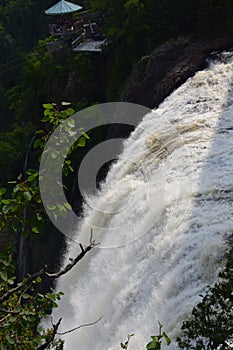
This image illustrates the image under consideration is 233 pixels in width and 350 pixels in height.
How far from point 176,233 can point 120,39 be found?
8944 millimetres

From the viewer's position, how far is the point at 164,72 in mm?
13680

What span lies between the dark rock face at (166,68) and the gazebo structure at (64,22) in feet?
13.6

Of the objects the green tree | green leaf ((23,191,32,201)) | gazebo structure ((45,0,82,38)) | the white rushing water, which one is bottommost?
the white rushing water

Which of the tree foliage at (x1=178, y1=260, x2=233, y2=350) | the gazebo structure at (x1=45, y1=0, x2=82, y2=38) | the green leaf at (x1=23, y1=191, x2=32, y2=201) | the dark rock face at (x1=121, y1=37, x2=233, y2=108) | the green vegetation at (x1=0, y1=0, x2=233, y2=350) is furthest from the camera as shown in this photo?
the gazebo structure at (x1=45, y1=0, x2=82, y2=38)

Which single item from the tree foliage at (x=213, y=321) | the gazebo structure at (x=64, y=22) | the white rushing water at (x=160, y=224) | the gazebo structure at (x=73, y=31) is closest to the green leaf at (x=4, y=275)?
the tree foliage at (x=213, y=321)

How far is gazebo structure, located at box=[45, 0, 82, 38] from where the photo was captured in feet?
57.6

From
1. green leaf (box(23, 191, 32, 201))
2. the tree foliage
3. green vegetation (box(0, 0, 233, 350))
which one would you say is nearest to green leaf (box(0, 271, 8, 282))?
green vegetation (box(0, 0, 233, 350))

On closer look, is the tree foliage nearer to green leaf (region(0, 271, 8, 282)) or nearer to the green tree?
the green tree

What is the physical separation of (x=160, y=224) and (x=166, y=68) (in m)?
6.09

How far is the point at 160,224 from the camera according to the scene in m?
8.79

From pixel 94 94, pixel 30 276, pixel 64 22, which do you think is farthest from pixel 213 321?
pixel 64 22

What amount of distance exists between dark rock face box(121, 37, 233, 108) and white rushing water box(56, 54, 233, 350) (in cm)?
79

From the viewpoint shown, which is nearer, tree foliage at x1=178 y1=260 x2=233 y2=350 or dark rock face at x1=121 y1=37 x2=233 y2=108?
tree foliage at x1=178 y1=260 x2=233 y2=350

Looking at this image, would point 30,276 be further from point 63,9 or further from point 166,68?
point 63,9
